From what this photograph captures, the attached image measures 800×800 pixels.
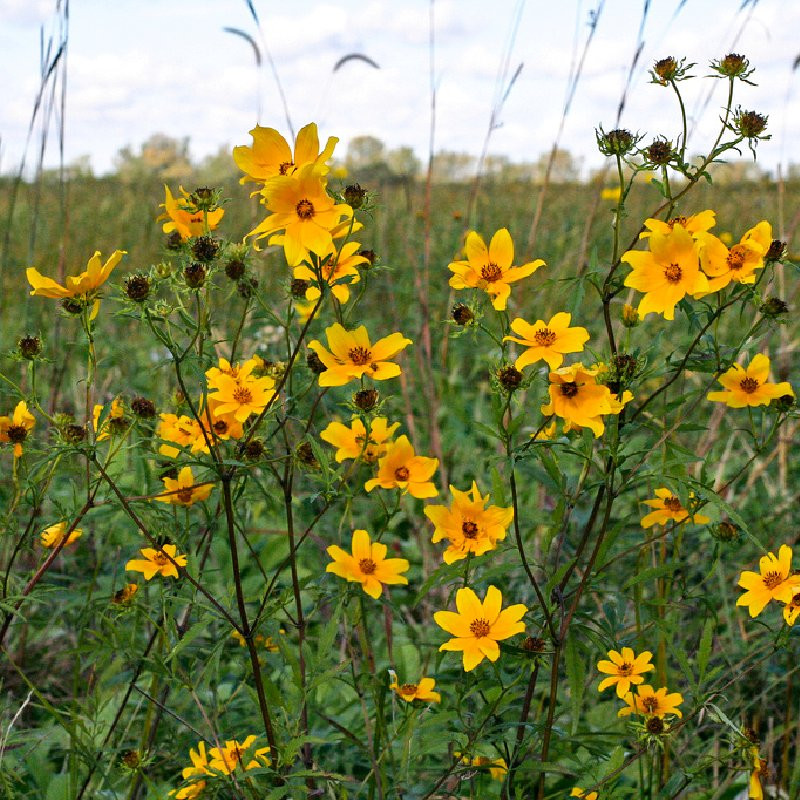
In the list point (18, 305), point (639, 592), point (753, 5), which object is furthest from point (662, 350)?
point (18, 305)

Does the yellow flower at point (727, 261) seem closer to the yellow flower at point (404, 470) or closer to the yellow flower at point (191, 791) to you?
the yellow flower at point (404, 470)

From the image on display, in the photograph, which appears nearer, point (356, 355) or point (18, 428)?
point (356, 355)

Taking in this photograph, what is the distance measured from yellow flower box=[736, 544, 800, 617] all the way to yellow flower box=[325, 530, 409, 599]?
0.49m

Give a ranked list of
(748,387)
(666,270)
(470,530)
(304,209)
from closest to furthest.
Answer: (304,209) < (666,270) < (470,530) < (748,387)

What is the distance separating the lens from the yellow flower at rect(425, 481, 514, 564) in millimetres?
1118

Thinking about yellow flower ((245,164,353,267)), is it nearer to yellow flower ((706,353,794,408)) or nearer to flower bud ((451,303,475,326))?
flower bud ((451,303,475,326))

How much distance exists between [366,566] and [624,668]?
404 millimetres

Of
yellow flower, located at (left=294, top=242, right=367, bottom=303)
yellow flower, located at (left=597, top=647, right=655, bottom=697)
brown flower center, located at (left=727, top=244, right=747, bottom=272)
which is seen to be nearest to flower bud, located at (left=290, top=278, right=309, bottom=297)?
yellow flower, located at (left=294, top=242, right=367, bottom=303)

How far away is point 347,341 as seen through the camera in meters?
1.08

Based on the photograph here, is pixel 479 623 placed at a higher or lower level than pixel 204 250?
lower

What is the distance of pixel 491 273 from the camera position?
1.14 meters

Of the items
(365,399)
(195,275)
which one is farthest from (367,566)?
(195,275)

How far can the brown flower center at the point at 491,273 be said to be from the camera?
1135 millimetres

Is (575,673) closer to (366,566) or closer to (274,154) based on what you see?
(366,566)
